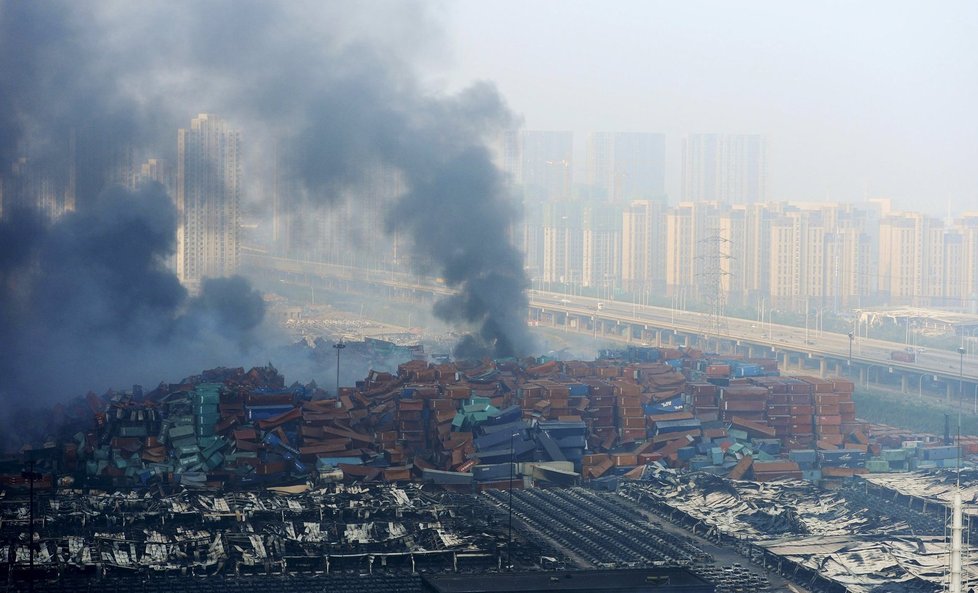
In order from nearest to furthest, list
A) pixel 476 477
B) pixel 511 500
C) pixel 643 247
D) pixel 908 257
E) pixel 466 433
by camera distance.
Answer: pixel 511 500, pixel 476 477, pixel 466 433, pixel 908 257, pixel 643 247

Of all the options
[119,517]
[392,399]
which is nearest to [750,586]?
[119,517]

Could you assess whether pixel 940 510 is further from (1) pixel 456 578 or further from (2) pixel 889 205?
(2) pixel 889 205

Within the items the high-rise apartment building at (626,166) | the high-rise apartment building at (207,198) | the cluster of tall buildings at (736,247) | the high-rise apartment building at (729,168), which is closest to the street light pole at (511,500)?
the high-rise apartment building at (207,198)

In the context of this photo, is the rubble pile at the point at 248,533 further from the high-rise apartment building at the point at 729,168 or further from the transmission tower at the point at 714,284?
the high-rise apartment building at the point at 729,168

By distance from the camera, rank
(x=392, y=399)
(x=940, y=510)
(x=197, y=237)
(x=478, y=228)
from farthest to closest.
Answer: (x=197, y=237), (x=478, y=228), (x=392, y=399), (x=940, y=510)

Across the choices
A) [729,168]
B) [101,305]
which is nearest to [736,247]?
[729,168]

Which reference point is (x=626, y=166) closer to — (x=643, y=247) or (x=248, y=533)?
(x=643, y=247)

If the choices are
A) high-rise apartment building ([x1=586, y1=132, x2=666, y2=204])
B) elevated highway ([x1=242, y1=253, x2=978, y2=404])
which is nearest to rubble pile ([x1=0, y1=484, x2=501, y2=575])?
elevated highway ([x1=242, y1=253, x2=978, y2=404])
